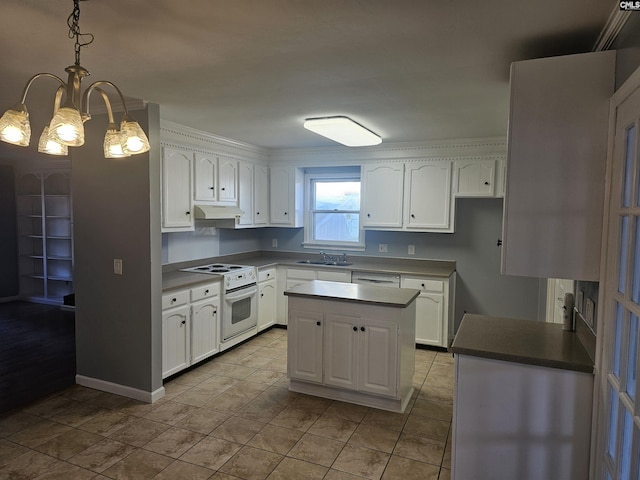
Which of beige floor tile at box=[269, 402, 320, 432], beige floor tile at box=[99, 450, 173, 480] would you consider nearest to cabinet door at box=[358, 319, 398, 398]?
beige floor tile at box=[269, 402, 320, 432]

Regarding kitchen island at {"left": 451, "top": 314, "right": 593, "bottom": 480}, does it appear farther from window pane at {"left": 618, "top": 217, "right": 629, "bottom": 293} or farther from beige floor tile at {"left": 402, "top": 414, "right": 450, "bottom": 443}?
beige floor tile at {"left": 402, "top": 414, "right": 450, "bottom": 443}

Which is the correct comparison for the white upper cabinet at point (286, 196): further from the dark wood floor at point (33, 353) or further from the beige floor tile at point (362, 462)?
the beige floor tile at point (362, 462)

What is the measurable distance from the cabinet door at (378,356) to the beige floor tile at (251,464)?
925 mm

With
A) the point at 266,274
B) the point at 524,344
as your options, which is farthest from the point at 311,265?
the point at 524,344

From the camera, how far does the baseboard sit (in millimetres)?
3328

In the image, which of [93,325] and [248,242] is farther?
[248,242]

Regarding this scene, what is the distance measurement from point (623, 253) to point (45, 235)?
763cm

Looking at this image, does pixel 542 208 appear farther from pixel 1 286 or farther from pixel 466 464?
pixel 1 286

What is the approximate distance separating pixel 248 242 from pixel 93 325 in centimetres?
254

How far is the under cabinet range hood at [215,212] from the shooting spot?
4.24 metres

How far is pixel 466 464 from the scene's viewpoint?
208cm

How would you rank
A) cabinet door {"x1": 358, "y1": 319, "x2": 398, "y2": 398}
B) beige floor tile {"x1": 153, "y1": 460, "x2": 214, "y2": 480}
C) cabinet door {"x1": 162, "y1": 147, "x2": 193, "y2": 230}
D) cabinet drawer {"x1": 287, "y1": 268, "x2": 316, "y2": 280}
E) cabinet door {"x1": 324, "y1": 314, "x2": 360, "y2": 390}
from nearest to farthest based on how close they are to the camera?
beige floor tile {"x1": 153, "y1": 460, "x2": 214, "y2": 480}, cabinet door {"x1": 358, "y1": 319, "x2": 398, "y2": 398}, cabinet door {"x1": 324, "y1": 314, "x2": 360, "y2": 390}, cabinet door {"x1": 162, "y1": 147, "x2": 193, "y2": 230}, cabinet drawer {"x1": 287, "y1": 268, "x2": 316, "y2": 280}

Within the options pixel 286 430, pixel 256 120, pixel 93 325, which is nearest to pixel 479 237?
pixel 256 120

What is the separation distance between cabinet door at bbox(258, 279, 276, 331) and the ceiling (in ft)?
7.93
